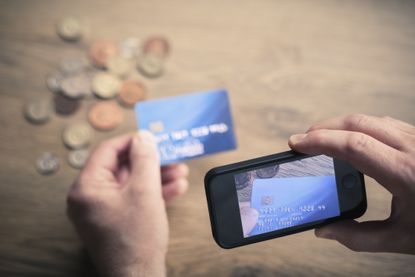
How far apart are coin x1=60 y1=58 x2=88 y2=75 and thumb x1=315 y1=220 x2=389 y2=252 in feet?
1.82

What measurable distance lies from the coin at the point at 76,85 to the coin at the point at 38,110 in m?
0.04

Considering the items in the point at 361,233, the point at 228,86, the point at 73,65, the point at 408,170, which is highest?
the point at 73,65

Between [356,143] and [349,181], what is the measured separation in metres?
0.11

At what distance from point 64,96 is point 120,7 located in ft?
0.74

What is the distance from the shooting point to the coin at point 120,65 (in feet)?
2.65

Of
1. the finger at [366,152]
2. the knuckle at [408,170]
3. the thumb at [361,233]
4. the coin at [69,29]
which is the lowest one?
the thumb at [361,233]

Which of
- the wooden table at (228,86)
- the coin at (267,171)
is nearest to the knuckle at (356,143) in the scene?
the coin at (267,171)

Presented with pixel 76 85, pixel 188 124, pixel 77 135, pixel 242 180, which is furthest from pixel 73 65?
pixel 242 180

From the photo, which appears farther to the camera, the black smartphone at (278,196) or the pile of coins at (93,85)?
the pile of coins at (93,85)

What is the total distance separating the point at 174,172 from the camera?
756mm

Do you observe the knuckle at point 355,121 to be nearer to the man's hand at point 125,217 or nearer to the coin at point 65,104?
the man's hand at point 125,217

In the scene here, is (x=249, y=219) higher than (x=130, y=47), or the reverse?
(x=130, y=47)

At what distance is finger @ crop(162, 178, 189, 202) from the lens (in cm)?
73

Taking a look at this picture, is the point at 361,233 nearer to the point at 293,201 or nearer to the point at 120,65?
the point at 293,201
